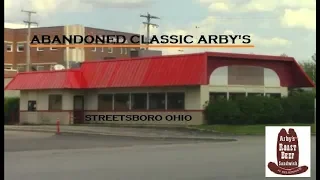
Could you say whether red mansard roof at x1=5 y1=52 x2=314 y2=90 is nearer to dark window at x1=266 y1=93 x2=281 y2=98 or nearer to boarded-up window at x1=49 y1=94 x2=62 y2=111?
boarded-up window at x1=49 y1=94 x2=62 y2=111

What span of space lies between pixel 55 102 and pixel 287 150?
2345 cm

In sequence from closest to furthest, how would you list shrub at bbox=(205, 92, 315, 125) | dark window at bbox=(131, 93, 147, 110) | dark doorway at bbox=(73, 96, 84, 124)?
dark window at bbox=(131, 93, 147, 110)
dark doorway at bbox=(73, 96, 84, 124)
shrub at bbox=(205, 92, 315, 125)

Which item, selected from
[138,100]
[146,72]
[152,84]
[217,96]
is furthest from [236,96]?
[138,100]

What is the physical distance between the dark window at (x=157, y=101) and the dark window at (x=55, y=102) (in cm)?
716

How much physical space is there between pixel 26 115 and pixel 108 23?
87.7 feet

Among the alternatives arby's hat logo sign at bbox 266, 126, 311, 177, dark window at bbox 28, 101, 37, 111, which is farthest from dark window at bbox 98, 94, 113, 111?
dark window at bbox 28, 101, 37, 111

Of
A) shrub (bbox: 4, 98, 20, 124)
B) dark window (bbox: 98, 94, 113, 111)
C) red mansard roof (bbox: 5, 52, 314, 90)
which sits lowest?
shrub (bbox: 4, 98, 20, 124)

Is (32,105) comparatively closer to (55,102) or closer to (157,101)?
(55,102)

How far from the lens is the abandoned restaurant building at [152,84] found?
22.5m

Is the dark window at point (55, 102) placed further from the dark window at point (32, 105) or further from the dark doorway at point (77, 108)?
the dark doorway at point (77, 108)

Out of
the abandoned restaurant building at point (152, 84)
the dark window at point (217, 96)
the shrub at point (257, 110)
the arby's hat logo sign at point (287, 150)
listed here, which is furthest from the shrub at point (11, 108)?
the arby's hat logo sign at point (287, 150)

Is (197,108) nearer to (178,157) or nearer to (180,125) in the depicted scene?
(180,125)


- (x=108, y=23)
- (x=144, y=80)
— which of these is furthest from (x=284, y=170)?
(x=144, y=80)

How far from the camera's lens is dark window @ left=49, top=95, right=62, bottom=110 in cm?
3177
